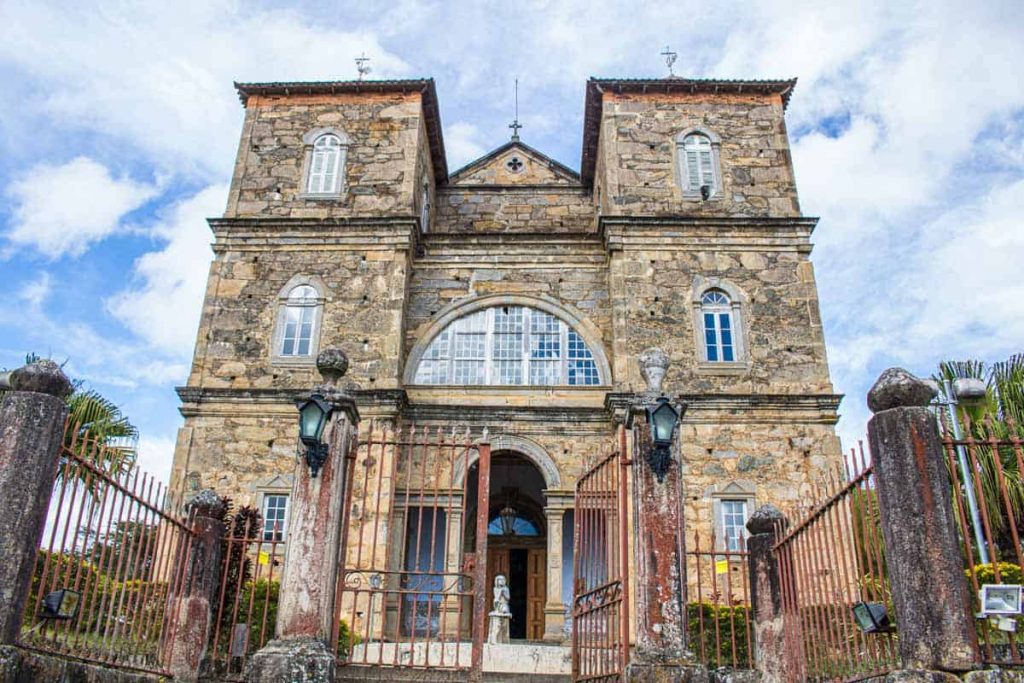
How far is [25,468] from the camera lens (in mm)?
5762

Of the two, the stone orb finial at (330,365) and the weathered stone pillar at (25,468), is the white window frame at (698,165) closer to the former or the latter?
the stone orb finial at (330,365)

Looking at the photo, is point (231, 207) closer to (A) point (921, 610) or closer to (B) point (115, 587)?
(B) point (115, 587)

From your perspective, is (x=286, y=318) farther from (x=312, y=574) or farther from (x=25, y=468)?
(x=25, y=468)

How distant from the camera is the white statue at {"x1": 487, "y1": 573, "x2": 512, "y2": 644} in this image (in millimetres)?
14180

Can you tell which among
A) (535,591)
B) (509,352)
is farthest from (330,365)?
(535,591)

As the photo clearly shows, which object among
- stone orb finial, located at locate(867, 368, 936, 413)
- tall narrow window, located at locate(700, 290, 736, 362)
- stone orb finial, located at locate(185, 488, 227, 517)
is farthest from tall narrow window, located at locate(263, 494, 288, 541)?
stone orb finial, located at locate(867, 368, 936, 413)

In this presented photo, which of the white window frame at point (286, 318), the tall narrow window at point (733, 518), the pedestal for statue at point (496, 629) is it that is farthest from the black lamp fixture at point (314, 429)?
the tall narrow window at point (733, 518)

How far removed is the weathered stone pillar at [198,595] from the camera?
8.46 m

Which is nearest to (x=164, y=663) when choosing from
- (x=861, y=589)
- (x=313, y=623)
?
(x=313, y=623)

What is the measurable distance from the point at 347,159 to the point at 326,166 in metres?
0.50

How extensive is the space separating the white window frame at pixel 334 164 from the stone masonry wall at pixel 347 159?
0.26 ft

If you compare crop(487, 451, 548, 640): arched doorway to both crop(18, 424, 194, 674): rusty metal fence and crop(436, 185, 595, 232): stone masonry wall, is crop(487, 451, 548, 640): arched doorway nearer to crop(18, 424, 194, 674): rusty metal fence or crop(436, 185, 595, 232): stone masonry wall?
crop(436, 185, 595, 232): stone masonry wall

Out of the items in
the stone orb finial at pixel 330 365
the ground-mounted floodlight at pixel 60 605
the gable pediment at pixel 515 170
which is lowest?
the ground-mounted floodlight at pixel 60 605

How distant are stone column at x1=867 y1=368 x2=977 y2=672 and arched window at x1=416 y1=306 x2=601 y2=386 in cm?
1211
